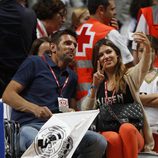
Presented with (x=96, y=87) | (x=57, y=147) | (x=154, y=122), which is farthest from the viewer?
(x=154, y=122)

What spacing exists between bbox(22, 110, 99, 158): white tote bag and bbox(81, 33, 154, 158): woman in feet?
0.99

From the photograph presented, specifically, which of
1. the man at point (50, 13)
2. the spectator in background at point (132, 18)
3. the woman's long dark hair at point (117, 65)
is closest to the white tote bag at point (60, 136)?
the woman's long dark hair at point (117, 65)

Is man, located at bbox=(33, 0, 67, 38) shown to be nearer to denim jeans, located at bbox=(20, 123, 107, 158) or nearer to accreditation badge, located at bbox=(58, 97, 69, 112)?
accreditation badge, located at bbox=(58, 97, 69, 112)

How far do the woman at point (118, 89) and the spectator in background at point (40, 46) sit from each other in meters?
0.67

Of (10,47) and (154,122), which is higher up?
(10,47)

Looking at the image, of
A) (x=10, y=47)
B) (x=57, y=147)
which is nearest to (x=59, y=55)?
(x=10, y=47)

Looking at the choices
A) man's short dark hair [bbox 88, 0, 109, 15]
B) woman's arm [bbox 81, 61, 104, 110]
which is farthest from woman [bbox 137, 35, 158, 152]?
man's short dark hair [bbox 88, 0, 109, 15]

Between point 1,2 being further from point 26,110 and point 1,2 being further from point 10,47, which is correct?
point 26,110

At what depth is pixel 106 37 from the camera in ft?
24.0

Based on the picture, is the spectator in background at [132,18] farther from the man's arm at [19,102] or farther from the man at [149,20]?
the man's arm at [19,102]

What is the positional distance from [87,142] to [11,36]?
1327mm

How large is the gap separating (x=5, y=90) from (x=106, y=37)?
4.00 ft

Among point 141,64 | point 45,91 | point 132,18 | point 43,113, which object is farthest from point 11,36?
point 132,18

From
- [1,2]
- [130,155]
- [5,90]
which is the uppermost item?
[1,2]
